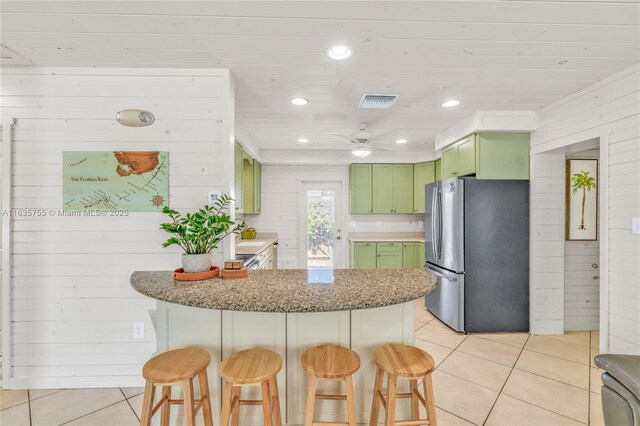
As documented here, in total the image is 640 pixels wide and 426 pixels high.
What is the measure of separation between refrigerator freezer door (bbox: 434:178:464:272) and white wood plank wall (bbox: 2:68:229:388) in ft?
7.91

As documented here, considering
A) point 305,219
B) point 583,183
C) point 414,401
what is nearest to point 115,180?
point 414,401

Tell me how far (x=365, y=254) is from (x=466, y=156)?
217 centimetres

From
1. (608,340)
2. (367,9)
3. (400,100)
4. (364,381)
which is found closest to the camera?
(367,9)

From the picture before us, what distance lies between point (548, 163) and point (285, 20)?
2996 millimetres

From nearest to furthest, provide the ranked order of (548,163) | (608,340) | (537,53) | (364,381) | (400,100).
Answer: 1. (364,381)
2. (537,53)
3. (608,340)
4. (400,100)
5. (548,163)

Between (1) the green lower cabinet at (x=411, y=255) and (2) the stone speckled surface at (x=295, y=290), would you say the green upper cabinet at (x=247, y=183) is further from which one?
(1) the green lower cabinet at (x=411, y=255)

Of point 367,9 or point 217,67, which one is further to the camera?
point 217,67

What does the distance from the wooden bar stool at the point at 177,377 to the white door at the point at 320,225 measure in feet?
12.0

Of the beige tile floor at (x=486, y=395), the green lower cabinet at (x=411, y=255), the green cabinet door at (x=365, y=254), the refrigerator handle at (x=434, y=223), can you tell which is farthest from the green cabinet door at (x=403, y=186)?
the beige tile floor at (x=486, y=395)

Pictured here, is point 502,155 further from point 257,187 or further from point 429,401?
point 257,187

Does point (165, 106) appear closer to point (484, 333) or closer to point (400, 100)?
point (400, 100)

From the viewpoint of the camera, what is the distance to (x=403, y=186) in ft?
16.3

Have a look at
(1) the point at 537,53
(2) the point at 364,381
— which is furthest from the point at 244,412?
(1) the point at 537,53

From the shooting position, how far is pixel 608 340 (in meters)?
2.25
